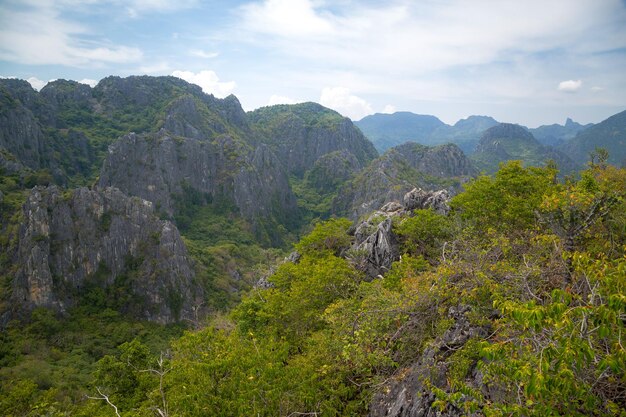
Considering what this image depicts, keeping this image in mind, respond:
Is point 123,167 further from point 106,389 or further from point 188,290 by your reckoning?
point 106,389

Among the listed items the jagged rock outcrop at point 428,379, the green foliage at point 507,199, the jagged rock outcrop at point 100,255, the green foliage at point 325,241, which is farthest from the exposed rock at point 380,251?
the jagged rock outcrop at point 100,255

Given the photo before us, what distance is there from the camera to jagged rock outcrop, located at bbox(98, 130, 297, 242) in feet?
445

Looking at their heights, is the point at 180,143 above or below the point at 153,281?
above

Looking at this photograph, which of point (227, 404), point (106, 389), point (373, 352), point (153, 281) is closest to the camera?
point (227, 404)

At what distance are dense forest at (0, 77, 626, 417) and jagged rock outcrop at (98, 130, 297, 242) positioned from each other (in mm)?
817

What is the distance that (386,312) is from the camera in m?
12.0

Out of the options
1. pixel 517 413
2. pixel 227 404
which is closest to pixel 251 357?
pixel 227 404

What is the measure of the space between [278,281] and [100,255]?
78588 millimetres

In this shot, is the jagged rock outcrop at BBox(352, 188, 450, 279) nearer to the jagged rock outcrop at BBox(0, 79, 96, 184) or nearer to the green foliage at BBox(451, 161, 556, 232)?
the green foliage at BBox(451, 161, 556, 232)

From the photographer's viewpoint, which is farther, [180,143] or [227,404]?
[180,143]

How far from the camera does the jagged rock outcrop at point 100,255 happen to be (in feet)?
252

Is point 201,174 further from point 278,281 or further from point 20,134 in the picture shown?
point 278,281

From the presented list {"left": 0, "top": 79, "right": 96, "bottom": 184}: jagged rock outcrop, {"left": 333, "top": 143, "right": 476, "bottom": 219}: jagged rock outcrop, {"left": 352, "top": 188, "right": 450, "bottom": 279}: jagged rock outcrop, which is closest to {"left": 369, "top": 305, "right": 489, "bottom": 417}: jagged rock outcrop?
{"left": 352, "top": 188, "right": 450, "bottom": 279}: jagged rock outcrop

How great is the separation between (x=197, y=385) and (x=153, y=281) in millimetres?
86996
